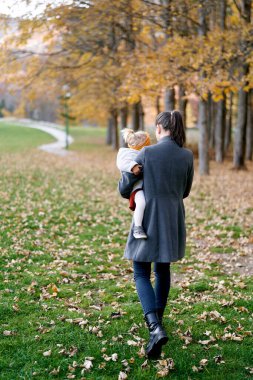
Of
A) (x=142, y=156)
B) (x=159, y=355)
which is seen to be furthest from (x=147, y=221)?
(x=159, y=355)

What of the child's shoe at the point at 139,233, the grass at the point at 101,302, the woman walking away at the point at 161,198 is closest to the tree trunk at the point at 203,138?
the grass at the point at 101,302

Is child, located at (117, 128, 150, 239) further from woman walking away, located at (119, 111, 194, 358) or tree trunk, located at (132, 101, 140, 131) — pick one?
tree trunk, located at (132, 101, 140, 131)

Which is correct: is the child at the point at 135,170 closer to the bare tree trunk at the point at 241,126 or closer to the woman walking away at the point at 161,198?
the woman walking away at the point at 161,198

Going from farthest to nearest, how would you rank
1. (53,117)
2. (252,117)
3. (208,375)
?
(53,117) → (252,117) → (208,375)

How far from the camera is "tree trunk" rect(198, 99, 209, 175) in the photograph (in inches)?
680

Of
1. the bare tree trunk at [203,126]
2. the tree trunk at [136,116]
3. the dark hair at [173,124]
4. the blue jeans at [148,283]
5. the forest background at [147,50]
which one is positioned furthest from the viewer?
the tree trunk at [136,116]

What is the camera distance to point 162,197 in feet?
13.4

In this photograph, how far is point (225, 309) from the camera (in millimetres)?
5363

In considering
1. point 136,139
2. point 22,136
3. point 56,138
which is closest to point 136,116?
point 56,138

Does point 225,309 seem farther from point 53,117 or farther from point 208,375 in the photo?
point 53,117

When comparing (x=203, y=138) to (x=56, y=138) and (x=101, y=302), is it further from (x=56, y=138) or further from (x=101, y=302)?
(x=56, y=138)

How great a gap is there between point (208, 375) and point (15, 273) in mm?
3282

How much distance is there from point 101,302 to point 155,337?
5.32 ft

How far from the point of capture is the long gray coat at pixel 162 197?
4027 mm
